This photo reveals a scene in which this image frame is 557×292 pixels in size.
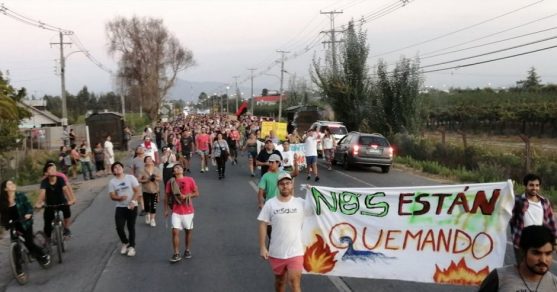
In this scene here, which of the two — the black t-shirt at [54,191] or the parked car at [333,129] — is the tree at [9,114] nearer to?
the black t-shirt at [54,191]

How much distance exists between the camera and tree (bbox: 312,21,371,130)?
37.9 meters

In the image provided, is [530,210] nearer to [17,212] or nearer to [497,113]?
[17,212]

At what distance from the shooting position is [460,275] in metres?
6.89

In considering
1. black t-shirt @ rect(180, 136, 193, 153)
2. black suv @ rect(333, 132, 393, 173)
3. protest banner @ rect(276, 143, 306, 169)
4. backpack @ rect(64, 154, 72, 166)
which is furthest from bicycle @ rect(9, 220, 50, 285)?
black suv @ rect(333, 132, 393, 173)

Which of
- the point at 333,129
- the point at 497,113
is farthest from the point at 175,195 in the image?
the point at 497,113

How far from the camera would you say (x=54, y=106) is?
128750 mm

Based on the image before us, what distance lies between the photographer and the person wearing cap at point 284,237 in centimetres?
606

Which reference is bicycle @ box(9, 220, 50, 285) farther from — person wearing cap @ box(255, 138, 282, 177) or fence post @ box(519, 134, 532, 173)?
fence post @ box(519, 134, 532, 173)

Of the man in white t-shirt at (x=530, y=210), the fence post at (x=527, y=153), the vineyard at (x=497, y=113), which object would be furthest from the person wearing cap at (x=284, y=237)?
the vineyard at (x=497, y=113)

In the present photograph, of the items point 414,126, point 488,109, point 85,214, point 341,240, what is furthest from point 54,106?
point 341,240

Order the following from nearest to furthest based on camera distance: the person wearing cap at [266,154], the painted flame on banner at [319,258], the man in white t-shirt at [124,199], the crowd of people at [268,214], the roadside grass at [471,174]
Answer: the crowd of people at [268,214] → the painted flame on banner at [319,258] → the man in white t-shirt at [124,199] → the person wearing cap at [266,154] → the roadside grass at [471,174]

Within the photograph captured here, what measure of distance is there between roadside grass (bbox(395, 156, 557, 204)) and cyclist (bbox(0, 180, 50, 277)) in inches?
480

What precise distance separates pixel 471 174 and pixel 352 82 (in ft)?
62.0

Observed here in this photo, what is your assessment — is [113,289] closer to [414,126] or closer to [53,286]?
[53,286]
